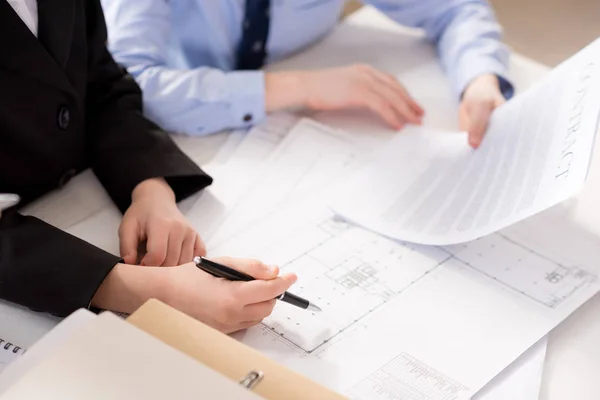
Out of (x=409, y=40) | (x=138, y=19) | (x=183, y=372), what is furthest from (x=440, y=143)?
(x=183, y=372)

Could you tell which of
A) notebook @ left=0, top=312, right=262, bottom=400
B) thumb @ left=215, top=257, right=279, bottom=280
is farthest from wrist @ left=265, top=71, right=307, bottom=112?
notebook @ left=0, top=312, right=262, bottom=400

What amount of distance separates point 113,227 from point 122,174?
0.21 ft

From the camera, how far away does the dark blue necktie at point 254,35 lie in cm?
100

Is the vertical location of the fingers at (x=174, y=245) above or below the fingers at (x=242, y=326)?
above

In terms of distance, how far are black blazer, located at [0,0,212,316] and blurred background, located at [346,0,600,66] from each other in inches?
42.0

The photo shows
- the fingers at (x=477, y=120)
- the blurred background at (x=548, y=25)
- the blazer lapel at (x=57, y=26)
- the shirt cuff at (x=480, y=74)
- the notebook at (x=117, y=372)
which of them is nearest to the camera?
the notebook at (x=117, y=372)

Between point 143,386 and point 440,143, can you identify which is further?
point 440,143

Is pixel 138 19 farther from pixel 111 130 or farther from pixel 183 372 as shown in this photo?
pixel 183 372

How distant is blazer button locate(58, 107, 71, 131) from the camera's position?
2.54ft

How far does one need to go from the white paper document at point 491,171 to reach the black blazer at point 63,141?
20 cm

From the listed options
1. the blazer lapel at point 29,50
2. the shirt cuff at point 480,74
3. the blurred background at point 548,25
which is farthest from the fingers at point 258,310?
the blurred background at point 548,25

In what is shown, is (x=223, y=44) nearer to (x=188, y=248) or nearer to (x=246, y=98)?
(x=246, y=98)

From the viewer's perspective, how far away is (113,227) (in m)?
0.77

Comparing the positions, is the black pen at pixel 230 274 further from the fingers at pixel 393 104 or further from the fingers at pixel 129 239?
the fingers at pixel 393 104
